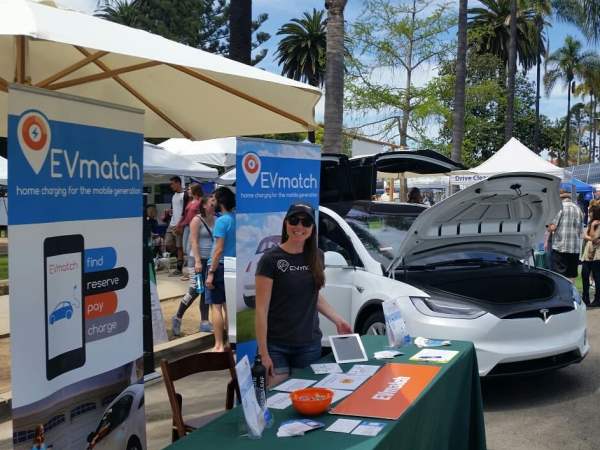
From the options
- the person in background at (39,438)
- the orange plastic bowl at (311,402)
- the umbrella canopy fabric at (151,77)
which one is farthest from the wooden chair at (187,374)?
the umbrella canopy fabric at (151,77)

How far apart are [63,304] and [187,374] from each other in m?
1.18

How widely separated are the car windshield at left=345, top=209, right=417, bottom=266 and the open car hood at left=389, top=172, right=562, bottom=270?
0.26 metres

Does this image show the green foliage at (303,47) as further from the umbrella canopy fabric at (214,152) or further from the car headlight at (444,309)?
the car headlight at (444,309)

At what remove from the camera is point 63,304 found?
2.67 meters

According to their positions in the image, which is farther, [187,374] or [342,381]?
[187,374]

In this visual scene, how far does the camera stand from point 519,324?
515 cm

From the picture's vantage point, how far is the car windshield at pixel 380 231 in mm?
6148

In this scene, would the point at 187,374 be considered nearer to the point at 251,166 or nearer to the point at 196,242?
the point at 251,166

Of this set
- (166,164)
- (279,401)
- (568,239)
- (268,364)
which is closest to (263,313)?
(268,364)

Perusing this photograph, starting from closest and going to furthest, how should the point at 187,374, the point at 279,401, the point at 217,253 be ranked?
the point at 279,401
the point at 187,374
the point at 217,253

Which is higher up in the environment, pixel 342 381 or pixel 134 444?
pixel 342 381

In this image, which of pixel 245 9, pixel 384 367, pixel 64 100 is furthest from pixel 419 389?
pixel 245 9

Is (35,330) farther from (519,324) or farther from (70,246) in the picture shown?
(519,324)

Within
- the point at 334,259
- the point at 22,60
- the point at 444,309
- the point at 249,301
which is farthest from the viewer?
the point at 334,259
